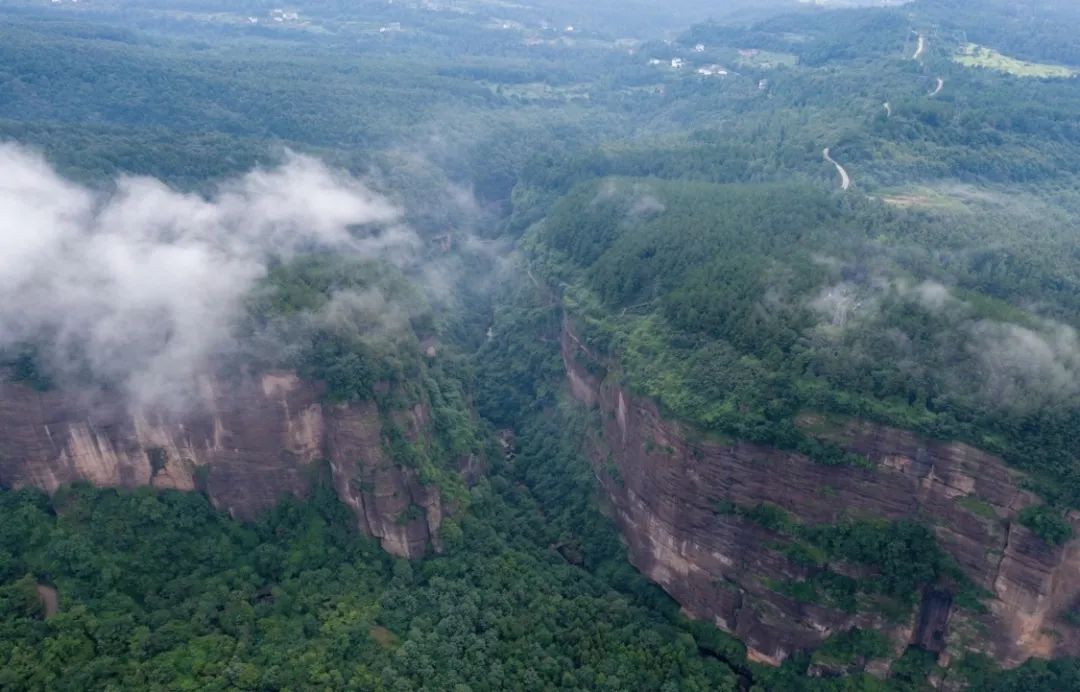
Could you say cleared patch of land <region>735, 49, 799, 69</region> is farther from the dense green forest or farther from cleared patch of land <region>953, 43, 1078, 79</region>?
the dense green forest

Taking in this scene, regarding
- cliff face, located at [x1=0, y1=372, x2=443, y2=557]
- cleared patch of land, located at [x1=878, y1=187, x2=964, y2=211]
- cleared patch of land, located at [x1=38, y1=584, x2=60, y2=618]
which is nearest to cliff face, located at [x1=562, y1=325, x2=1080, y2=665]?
cliff face, located at [x1=0, y1=372, x2=443, y2=557]

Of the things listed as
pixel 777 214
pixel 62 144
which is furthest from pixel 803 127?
pixel 62 144

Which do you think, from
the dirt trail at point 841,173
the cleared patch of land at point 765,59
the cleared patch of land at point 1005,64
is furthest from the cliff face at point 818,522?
the cleared patch of land at point 765,59

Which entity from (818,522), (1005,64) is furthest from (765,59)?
(818,522)

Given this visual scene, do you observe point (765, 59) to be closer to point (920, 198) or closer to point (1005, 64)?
point (1005, 64)

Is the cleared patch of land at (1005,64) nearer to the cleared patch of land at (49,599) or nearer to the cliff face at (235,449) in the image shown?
the cliff face at (235,449)

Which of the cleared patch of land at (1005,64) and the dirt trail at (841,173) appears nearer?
the dirt trail at (841,173)

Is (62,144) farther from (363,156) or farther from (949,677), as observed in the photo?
(949,677)
